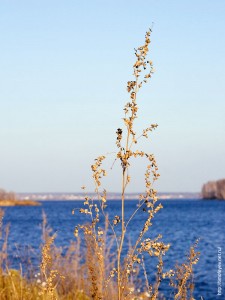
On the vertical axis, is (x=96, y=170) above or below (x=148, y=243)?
above

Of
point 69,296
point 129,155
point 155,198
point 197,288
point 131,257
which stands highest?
point 129,155

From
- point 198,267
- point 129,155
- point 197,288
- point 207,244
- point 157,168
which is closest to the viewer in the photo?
point 129,155

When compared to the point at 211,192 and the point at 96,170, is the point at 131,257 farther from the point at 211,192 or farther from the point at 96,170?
the point at 211,192

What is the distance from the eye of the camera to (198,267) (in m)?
28.6

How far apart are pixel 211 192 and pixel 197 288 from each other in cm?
17471

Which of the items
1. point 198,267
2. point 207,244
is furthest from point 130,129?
point 207,244

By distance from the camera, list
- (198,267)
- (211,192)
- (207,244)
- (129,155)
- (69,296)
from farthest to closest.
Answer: (211,192), (207,244), (198,267), (69,296), (129,155)

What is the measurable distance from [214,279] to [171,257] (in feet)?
26.4

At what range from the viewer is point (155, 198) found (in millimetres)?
3277

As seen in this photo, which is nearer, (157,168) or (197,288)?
(157,168)

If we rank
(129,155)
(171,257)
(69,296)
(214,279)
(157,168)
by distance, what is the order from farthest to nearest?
(171,257) → (214,279) → (69,296) → (157,168) → (129,155)

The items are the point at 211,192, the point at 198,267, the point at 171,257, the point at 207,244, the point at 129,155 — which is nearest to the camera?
the point at 129,155

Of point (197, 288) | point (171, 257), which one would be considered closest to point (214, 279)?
point (197, 288)

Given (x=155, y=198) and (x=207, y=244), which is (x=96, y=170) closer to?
(x=155, y=198)
